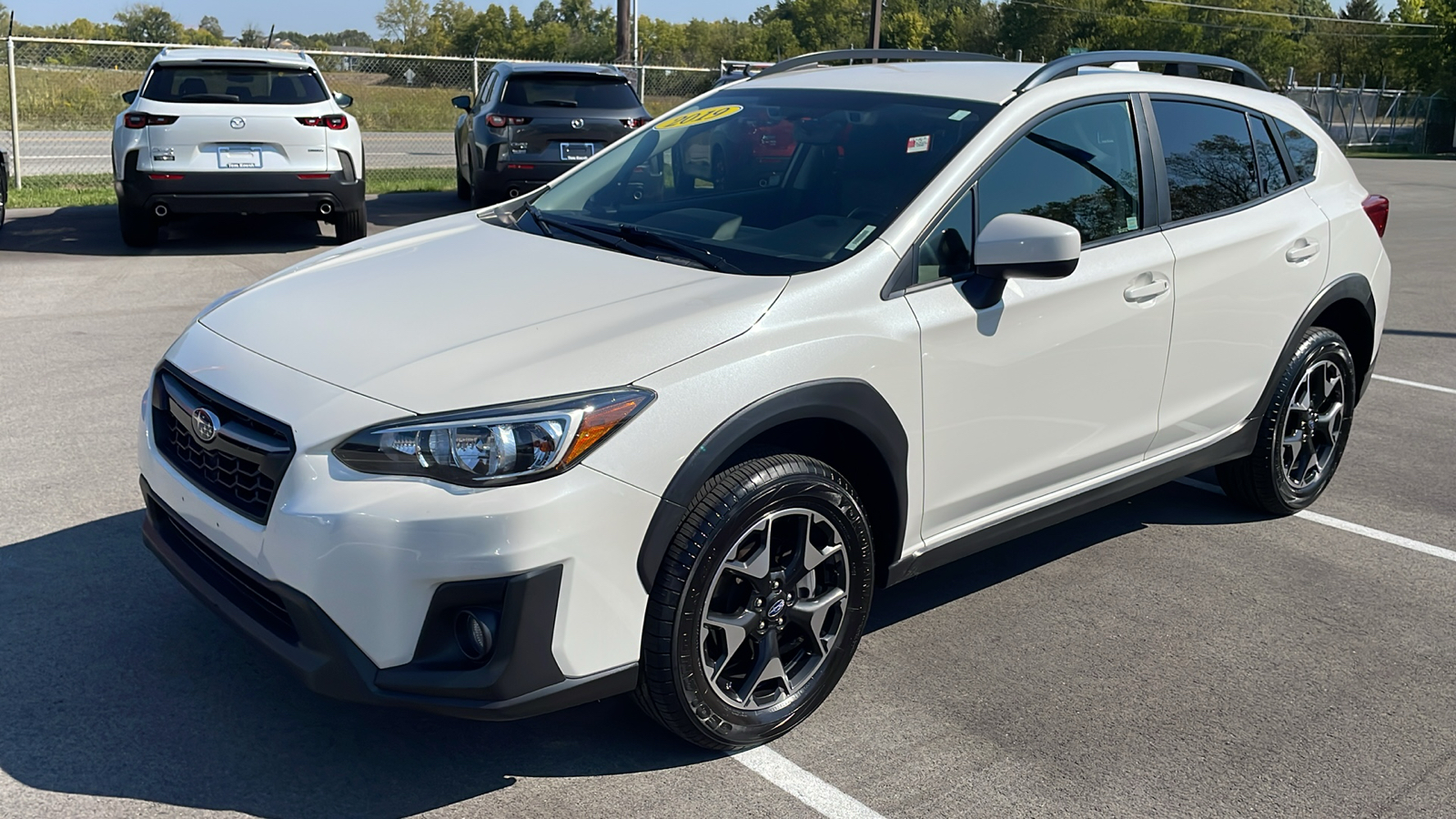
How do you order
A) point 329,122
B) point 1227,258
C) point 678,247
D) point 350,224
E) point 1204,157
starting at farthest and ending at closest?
1. point 350,224
2. point 329,122
3. point 1204,157
4. point 1227,258
5. point 678,247

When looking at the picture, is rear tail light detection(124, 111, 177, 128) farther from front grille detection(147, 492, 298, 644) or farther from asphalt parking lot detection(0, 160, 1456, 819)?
front grille detection(147, 492, 298, 644)

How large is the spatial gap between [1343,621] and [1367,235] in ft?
6.12

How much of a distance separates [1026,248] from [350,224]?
9.18m

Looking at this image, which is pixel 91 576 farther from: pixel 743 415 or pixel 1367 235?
pixel 1367 235

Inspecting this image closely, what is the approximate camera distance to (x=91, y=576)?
4230mm

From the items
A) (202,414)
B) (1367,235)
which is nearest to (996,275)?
(202,414)

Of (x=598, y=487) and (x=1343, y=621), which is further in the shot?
(x=1343, y=621)

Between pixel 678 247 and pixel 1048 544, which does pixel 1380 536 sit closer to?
pixel 1048 544

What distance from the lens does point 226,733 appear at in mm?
3295

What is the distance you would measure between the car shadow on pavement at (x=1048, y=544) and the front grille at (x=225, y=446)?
2017 mm

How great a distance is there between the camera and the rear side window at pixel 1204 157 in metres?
4.47

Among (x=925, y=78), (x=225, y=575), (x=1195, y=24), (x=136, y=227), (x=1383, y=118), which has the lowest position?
(x=225, y=575)

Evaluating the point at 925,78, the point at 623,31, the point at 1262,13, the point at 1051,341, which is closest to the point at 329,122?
the point at 925,78

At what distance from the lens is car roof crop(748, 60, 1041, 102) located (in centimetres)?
409
